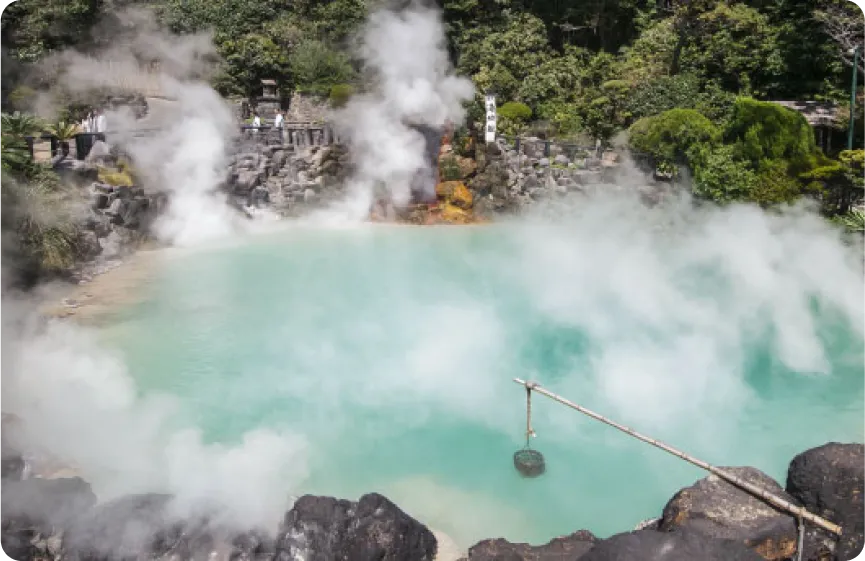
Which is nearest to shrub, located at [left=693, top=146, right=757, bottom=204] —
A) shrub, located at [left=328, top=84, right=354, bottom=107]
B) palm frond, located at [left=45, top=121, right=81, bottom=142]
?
shrub, located at [left=328, top=84, right=354, bottom=107]

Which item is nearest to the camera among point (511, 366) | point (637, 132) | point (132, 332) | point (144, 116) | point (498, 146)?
point (511, 366)

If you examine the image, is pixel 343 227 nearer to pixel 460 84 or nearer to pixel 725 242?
pixel 460 84

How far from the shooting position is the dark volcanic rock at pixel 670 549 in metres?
4.44

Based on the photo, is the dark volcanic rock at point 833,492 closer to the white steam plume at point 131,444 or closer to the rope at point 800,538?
the rope at point 800,538

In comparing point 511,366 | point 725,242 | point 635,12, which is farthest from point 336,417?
point 635,12

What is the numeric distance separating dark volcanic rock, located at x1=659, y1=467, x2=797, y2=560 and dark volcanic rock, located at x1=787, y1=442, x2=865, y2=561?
179mm

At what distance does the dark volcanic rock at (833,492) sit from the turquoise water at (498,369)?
114 centimetres

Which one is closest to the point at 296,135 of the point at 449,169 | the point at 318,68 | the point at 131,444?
the point at 449,169

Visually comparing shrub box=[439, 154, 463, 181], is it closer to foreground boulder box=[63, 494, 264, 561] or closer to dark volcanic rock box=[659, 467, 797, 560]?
dark volcanic rock box=[659, 467, 797, 560]

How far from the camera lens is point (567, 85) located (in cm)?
2088

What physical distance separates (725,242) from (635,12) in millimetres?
13812

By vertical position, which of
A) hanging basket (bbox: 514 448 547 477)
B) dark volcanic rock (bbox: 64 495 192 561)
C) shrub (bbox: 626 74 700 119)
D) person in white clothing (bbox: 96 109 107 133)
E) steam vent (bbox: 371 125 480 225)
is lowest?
Answer: hanging basket (bbox: 514 448 547 477)

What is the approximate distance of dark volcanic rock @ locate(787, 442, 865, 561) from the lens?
16.8ft

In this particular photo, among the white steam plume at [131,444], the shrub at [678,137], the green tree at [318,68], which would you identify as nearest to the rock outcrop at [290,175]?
the green tree at [318,68]
